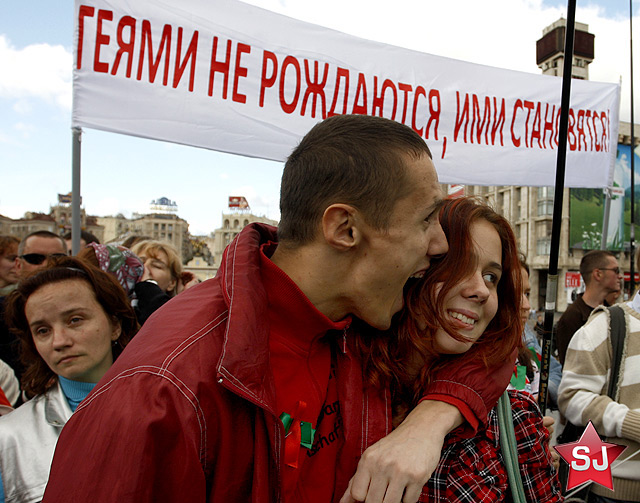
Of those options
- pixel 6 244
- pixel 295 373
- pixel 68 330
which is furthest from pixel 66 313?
pixel 6 244

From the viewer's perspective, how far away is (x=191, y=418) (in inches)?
40.6

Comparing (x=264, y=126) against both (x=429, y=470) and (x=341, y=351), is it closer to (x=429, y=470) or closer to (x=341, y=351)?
(x=341, y=351)

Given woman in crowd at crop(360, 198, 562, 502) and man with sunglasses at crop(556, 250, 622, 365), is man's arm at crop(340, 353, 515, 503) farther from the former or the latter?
man with sunglasses at crop(556, 250, 622, 365)

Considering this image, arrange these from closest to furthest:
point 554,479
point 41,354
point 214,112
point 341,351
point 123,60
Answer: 1. point 341,351
2. point 554,479
3. point 41,354
4. point 123,60
5. point 214,112

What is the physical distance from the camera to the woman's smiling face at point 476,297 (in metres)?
1.50

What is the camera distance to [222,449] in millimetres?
1077

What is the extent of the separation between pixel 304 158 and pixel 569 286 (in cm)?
3610

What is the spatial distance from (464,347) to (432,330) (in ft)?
0.37

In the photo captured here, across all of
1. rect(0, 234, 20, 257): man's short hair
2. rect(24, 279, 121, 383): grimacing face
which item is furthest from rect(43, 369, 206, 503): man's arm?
rect(0, 234, 20, 257): man's short hair

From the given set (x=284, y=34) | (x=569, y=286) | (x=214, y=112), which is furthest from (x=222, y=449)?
(x=569, y=286)

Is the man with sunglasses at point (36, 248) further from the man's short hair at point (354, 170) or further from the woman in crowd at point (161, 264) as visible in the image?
the man's short hair at point (354, 170)

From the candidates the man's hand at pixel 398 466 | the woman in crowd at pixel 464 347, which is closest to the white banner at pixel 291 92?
the woman in crowd at pixel 464 347

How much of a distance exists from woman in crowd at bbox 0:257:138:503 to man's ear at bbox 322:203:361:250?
1.44 metres

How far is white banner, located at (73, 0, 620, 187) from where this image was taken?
9.75 ft
